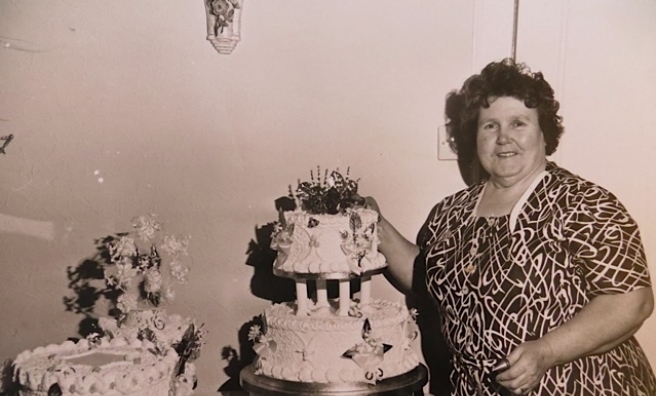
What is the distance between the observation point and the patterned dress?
6.07ft

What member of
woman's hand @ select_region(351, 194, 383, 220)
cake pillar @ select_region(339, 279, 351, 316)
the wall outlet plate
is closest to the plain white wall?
the wall outlet plate

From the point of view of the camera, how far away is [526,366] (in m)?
1.75

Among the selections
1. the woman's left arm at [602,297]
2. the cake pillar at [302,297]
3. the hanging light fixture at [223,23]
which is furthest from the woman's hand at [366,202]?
the hanging light fixture at [223,23]

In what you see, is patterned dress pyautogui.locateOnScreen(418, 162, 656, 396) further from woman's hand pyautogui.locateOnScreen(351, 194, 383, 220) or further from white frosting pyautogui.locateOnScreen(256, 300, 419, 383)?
woman's hand pyautogui.locateOnScreen(351, 194, 383, 220)

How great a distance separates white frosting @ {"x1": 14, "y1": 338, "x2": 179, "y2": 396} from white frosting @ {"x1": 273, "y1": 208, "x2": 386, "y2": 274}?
1.59 feet

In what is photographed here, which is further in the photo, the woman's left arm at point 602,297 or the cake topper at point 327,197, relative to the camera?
the cake topper at point 327,197

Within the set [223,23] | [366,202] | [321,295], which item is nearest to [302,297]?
[321,295]

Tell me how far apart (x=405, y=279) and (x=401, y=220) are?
1.05 ft

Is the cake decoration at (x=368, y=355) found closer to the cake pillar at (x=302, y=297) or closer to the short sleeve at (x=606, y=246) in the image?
the cake pillar at (x=302, y=297)

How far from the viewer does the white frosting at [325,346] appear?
1989 mm

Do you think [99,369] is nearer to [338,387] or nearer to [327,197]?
[338,387]

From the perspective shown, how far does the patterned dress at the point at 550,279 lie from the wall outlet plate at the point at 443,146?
60 cm

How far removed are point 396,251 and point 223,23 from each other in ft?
3.77

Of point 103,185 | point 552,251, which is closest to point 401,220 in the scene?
point 552,251
